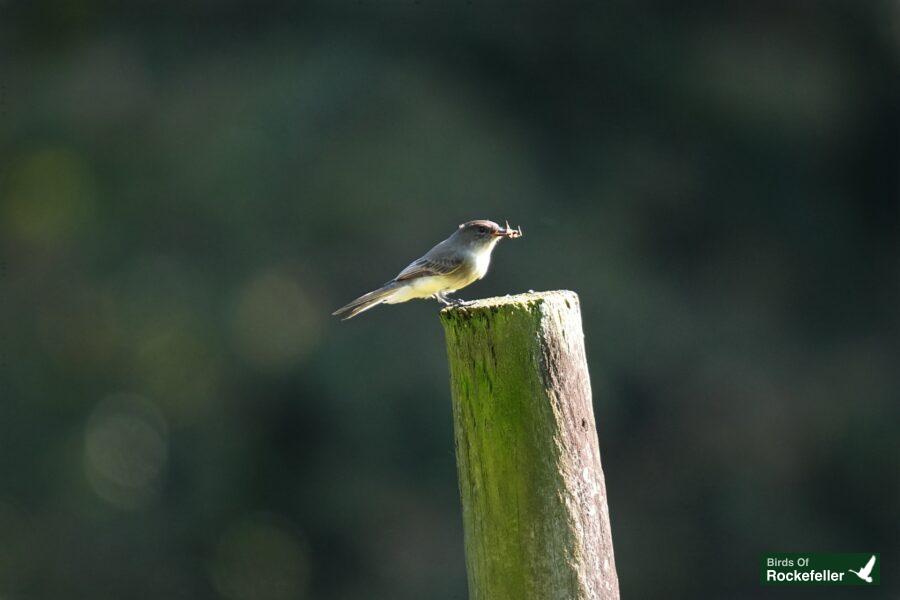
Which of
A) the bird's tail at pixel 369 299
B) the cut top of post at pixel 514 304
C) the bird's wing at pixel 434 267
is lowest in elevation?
the cut top of post at pixel 514 304

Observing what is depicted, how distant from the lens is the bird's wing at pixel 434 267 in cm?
512

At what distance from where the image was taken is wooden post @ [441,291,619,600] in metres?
3.01

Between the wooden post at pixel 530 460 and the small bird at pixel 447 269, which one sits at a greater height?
the small bird at pixel 447 269

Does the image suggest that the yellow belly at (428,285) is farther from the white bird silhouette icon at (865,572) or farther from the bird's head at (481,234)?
the white bird silhouette icon at (865,572)

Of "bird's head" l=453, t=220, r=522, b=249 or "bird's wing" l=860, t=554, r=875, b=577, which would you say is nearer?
"bird's head" l=453, t=220, r=522, b=249

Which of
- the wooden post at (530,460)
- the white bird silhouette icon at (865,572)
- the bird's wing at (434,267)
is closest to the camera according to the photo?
the wooden post at (530,460)

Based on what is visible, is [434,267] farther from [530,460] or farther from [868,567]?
[868,567]

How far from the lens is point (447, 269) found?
512cm

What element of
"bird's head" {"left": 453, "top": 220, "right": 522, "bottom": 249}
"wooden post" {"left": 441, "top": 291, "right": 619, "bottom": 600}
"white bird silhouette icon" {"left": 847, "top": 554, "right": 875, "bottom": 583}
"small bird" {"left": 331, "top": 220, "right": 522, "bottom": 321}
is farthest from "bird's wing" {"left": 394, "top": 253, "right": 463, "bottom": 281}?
"white bird silhouette icon" {"left": 847, "top": 554, "right": 875, "bottom": 583}

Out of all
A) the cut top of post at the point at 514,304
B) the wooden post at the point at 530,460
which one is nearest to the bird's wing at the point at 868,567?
the wooden post at the point at 530,460

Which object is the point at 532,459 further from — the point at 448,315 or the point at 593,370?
the point at 593,370

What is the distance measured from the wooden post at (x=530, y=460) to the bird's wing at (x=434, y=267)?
196cm

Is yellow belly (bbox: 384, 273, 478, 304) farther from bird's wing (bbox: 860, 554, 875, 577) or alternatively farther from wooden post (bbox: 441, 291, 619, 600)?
bird's wing (bbox: 860, 554, 875, 577)

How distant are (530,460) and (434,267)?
88.1 inches
